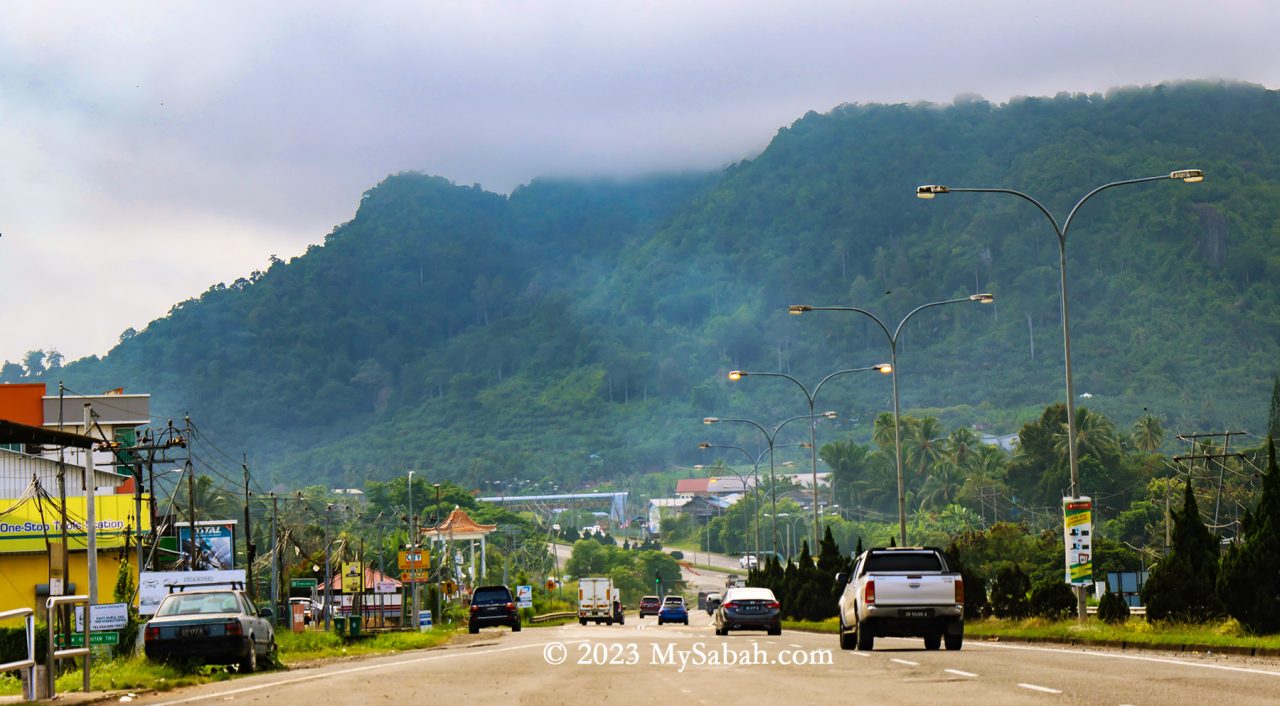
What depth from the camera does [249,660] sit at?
1148 inches

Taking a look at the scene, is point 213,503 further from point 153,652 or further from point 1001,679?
point 1001,679

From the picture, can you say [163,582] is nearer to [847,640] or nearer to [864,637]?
[847,640]

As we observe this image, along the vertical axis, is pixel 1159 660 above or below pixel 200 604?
below

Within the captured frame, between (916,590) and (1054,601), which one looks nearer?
(916,590)

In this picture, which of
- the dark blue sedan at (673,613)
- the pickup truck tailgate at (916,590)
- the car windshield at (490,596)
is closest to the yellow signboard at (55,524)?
the car windshield at (490,596)

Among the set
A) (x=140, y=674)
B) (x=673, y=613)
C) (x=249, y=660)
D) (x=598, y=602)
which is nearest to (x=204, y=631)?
(x=249, y=660)

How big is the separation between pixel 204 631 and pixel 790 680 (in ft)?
A: 39.1

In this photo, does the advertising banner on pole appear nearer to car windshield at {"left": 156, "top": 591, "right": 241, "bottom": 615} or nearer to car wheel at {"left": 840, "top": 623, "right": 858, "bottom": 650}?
car wheel at {"left": 840, "top": 623, "right": 858, "bottom": 650}

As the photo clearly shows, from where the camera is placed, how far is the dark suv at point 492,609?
70.4m

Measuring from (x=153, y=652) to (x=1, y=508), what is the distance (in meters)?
46.4

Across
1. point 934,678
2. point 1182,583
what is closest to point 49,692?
point 934,678

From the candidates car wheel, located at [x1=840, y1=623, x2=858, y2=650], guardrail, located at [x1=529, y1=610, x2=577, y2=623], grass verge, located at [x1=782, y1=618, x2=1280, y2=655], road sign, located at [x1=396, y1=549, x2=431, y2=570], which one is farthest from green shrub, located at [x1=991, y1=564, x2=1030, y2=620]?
guardrail, located at [x1=529, y1=610, x2=577, y2=623]

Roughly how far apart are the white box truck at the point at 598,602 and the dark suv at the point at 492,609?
72.8 ft

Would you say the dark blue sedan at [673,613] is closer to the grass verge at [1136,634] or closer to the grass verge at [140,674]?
the grass verge at [1136,634]
